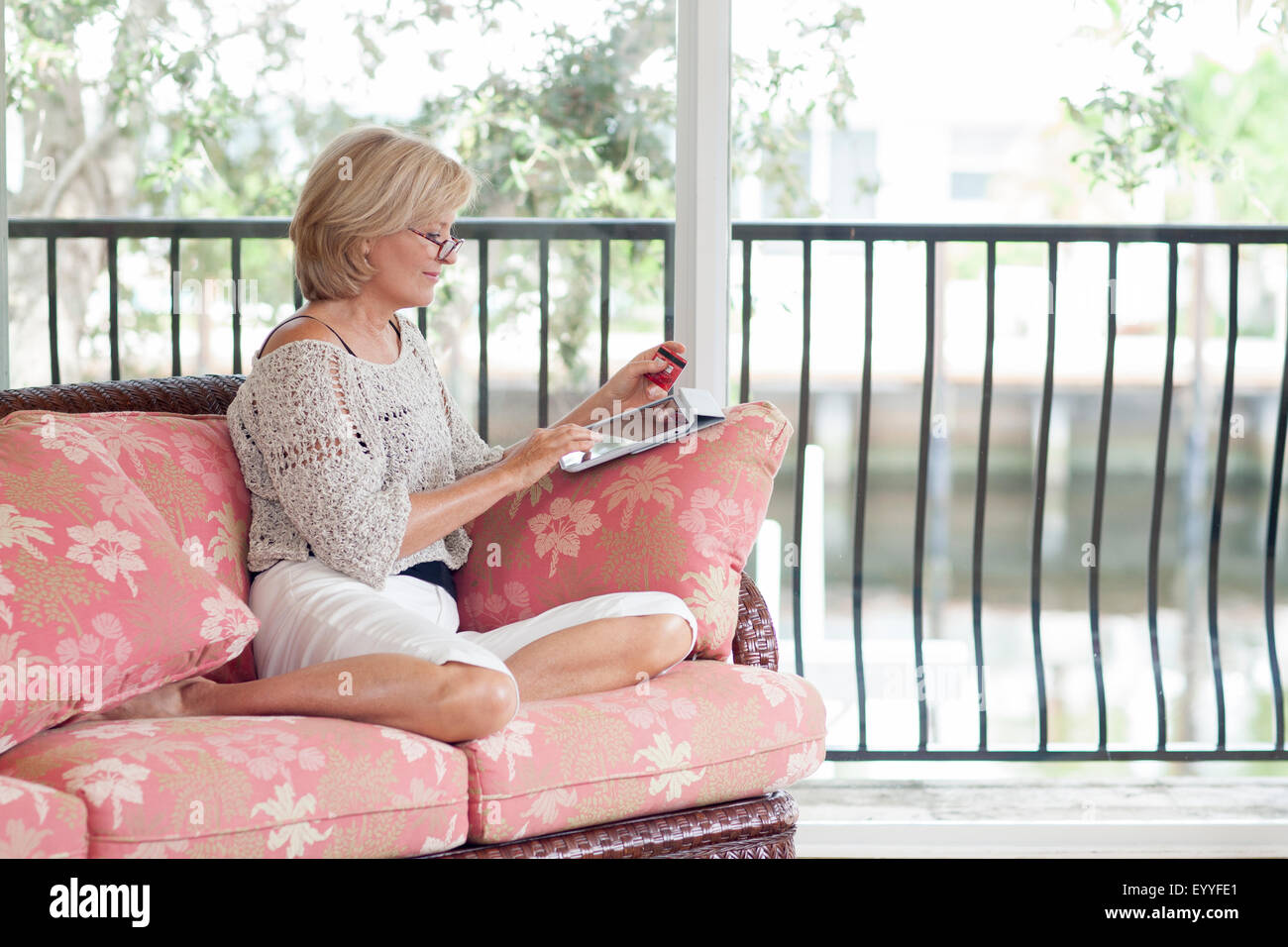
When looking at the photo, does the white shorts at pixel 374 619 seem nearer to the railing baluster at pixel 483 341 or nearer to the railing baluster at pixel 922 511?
the railing baluster at pixel 483 341

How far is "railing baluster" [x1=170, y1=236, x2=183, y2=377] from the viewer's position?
263 cm

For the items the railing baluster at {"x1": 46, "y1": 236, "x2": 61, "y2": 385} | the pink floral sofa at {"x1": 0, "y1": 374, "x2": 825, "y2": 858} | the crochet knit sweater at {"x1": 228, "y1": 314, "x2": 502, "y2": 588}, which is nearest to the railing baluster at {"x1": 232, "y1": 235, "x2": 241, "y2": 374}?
the railing baluster at {"x1": 46, "y1": 236, "x2": 61, "y2": 385}

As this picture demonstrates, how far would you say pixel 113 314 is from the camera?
106 inches

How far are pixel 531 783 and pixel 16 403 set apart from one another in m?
1.07

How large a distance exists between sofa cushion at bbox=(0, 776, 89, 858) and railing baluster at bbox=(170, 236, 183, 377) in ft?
5.22

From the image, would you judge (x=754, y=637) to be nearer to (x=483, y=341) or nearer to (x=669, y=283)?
(x=669, y=283)

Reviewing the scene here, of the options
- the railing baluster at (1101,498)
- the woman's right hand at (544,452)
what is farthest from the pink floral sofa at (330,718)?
the railing baluster at (1101,498)

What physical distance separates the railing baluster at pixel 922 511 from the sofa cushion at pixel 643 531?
856 millimetres

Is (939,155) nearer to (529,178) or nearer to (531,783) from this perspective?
(529,178)

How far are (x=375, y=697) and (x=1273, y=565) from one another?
2211 millimetres

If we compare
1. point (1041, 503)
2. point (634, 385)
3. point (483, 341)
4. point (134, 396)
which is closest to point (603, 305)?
point (483, 341)

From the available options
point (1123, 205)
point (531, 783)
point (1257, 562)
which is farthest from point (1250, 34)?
point (531, 783)

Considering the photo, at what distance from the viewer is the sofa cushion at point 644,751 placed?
1467 millimetres

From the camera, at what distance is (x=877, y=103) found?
251 cm
